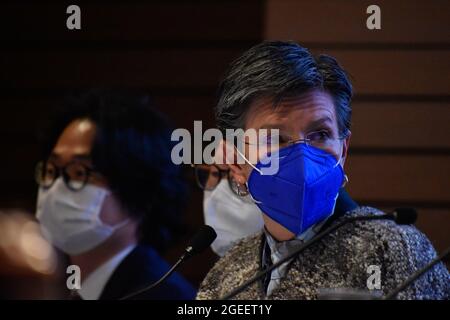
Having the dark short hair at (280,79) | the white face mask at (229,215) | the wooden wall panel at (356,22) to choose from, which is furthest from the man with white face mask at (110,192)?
the dark short hair at (280,79)

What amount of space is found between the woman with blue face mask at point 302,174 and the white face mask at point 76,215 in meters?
1.10

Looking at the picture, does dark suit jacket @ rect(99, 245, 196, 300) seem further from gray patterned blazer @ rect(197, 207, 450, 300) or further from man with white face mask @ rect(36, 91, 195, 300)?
gray patterned blazer @ rect(197, 207, 450, 300)

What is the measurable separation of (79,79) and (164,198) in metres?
0.61

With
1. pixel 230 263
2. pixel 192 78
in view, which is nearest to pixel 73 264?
pixel 192 78

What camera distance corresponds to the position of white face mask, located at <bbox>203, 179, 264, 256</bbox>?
2740 millimetres

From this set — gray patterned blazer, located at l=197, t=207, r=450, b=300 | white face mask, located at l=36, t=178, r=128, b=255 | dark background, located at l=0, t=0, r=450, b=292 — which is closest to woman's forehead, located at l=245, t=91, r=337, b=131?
gray patterned blazer, located at l=197, t=207, r=450, b=300

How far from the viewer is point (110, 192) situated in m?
3.10

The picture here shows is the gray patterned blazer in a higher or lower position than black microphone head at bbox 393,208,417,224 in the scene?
lower

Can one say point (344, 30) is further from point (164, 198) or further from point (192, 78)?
point (164, 198)

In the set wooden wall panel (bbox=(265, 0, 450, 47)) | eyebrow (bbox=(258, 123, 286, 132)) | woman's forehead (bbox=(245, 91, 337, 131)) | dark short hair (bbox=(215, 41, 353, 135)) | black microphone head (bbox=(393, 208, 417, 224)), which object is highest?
wooden wall panel (bbox=(265, 0, 450, 47))

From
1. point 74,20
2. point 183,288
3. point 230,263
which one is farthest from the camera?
point 74,20

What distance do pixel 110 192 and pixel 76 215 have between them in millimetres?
161

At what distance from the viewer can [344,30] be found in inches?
104

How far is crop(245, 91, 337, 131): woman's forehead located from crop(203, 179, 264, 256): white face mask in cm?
77
